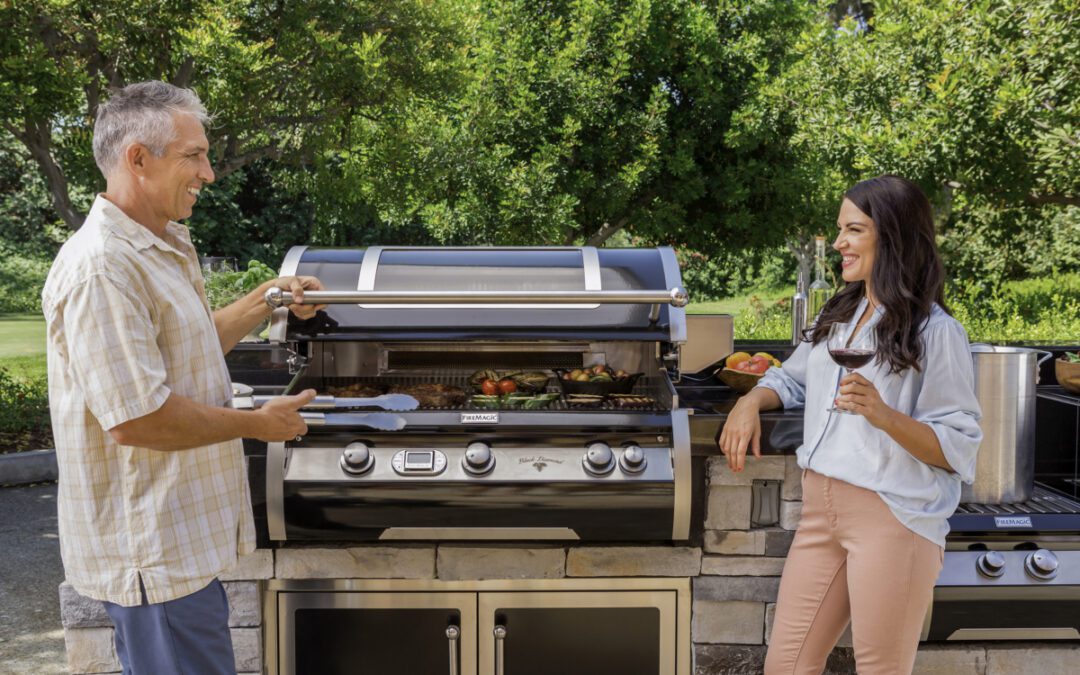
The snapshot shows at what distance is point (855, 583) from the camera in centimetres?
223

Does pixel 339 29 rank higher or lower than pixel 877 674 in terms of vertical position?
higher

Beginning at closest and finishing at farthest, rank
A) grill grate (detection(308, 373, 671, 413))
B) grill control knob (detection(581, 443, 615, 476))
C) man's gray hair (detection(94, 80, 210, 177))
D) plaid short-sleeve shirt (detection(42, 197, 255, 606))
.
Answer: plaid short-sleeve shirt (detection(42, 197, 255, 606))
man's gray hair (detection(94, 80, 210, 177))
grill control knob (detection(581, 443, 615, 476))
grill grate (detection(308, 373, 671, 413))

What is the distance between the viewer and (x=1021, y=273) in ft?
50.3

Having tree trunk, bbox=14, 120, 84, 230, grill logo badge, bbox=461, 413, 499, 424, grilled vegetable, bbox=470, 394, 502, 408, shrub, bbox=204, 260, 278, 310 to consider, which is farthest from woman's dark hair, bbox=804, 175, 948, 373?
tree trunk, bbox=14, 120, 84, 230

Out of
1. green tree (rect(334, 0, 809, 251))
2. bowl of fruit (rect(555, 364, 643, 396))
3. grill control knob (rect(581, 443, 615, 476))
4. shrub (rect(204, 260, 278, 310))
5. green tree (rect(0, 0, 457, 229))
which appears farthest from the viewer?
green tree (rect(334, 0, 809, 251))

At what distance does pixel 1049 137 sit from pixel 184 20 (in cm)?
646

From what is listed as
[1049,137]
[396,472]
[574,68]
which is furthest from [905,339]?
[574,68]

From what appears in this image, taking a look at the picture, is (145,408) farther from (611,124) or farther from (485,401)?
(611,124)

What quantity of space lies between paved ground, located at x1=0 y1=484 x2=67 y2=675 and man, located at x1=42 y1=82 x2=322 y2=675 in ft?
7.72

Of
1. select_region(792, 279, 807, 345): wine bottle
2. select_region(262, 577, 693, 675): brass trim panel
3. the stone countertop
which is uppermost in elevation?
select_region(792, 279, 807, 345): wine bottle

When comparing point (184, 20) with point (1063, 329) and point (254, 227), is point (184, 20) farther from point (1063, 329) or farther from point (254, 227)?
point (254, 227)

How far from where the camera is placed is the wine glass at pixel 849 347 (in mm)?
2137

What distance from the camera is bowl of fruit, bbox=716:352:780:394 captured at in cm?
306

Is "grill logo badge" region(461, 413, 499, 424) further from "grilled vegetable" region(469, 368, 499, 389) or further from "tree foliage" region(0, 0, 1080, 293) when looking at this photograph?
"tree foliage" region(0, 0, 1080, 293)
